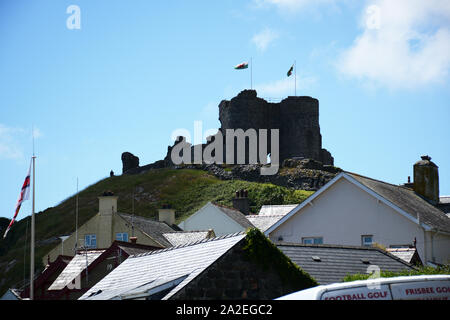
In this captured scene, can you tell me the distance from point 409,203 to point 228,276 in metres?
16.4

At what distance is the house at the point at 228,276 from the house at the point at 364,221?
1283 cm

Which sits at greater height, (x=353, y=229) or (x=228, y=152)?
(x=228, y=152)

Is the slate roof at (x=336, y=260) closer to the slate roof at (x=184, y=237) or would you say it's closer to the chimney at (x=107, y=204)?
the slate roof at (x=184, y=237)

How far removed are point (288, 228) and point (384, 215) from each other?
3.52 metres

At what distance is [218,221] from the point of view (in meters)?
49.4

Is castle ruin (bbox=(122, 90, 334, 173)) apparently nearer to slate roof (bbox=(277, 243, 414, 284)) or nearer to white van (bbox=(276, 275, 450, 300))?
slate roof (bbox=(277, 243, 414, 284))

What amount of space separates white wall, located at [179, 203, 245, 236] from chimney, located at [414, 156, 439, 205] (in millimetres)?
14654

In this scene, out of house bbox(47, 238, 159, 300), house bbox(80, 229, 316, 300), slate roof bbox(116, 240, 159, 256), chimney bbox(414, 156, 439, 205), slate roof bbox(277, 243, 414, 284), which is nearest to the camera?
house bbox(80, 229, 316, 300)

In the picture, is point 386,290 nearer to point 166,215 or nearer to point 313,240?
point 313,240

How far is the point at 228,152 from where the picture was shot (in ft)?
331

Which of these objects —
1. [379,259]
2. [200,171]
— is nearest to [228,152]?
[200,171]

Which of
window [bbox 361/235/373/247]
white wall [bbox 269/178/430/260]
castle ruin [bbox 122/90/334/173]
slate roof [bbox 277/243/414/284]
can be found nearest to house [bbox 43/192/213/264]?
white wall [bbox 269/178/430/260]

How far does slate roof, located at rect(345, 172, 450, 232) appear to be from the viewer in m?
27.9
